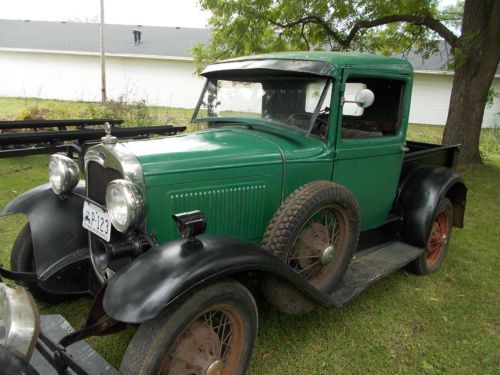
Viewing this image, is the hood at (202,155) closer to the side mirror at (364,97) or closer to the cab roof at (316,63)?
the cab roof at (316,63)

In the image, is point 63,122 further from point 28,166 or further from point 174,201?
point 174,201

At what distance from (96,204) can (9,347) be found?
921 mm

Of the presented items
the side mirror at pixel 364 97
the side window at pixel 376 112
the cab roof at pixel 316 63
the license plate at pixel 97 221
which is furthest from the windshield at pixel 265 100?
the license plate at pixel 97 221

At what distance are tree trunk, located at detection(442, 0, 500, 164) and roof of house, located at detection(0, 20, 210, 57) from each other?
14.9 metres

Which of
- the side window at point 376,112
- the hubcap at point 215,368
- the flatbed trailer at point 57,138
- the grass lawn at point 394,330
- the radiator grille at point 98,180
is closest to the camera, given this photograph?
the hubcap at point 215,368

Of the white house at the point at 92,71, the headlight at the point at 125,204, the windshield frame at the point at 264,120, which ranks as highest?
the white house at the point at 92,71

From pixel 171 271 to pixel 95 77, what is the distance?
2203 cm

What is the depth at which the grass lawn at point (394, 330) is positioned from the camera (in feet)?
8.21

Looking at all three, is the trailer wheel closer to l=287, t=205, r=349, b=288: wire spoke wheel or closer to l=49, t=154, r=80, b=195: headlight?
l=287, t=205, r=349, b=288: wire spoke wheel

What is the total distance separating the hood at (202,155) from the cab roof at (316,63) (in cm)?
53

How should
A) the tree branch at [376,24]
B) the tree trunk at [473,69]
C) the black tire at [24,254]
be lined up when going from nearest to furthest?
the black tire at [24,254] < the tree trunk at [473,69] < the tree branch at [376,24]

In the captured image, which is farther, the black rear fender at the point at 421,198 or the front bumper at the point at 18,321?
the black rear fender at the point at 421,198

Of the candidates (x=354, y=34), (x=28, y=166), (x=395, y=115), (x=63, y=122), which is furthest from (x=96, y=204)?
(x=354, y=34)

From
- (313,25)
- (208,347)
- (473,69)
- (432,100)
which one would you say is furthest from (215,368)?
(432,100)
